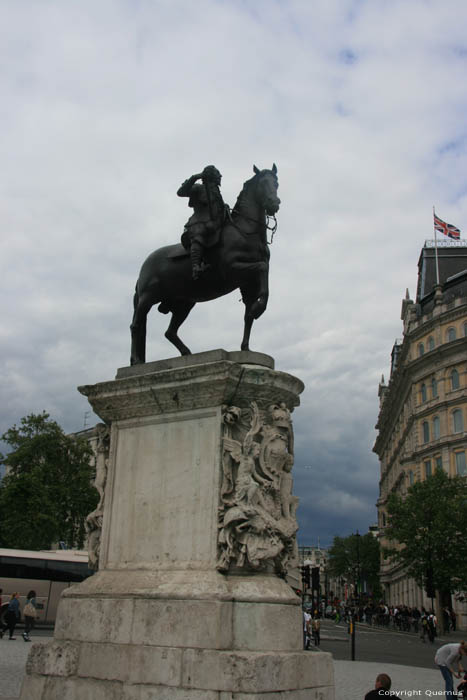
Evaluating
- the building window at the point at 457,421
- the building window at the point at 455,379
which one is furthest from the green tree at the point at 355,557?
the building window at the point at 455,379

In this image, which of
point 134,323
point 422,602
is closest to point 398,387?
point 422,602

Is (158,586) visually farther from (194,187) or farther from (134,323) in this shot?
(194,187)

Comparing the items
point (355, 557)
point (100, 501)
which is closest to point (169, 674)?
point (100, 501)

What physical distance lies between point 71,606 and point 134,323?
3.49 meters

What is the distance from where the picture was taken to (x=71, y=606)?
7145 mm

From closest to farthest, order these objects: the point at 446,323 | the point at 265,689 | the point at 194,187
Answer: the point at 265,689, the point at 194,187, the point at 446,323

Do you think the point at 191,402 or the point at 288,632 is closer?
the point at 288,632

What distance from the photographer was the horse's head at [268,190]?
8.20 meters

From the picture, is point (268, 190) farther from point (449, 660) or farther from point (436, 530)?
point (436, 530)

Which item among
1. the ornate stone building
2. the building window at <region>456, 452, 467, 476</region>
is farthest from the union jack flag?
the building window at <region>456, 452, 467, 476</region>

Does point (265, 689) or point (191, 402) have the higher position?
point (191, 402)

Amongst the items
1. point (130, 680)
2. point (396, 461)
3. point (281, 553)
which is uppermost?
point (396, 461)

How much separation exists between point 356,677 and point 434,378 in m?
47.0

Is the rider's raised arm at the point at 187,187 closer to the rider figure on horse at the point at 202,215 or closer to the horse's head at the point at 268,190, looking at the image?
the rider figure on horse at the point at 202,215
